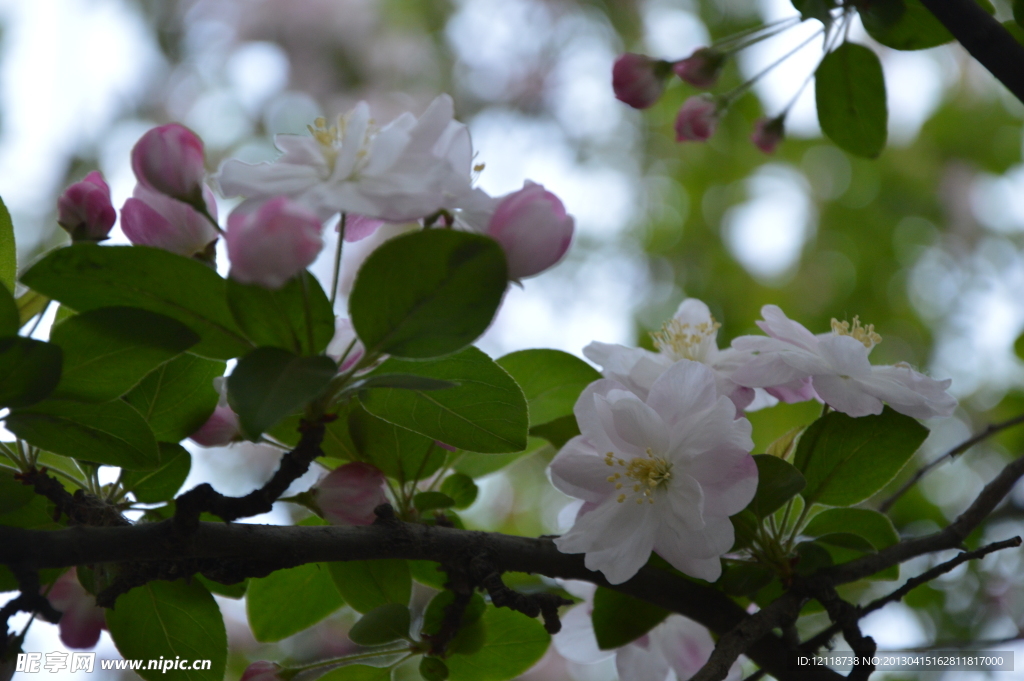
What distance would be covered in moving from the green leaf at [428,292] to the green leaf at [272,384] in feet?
0.15

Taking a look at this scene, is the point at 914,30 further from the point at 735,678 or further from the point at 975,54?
the point at 735,678

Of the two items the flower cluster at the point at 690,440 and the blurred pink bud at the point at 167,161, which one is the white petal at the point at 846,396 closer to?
the flower cluster at the point at 690,440

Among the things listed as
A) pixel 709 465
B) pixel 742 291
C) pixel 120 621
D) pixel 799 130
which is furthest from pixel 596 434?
pixel 799 130

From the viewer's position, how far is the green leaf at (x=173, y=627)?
785 mm

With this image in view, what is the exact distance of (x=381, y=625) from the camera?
0.77m

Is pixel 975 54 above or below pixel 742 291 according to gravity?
below

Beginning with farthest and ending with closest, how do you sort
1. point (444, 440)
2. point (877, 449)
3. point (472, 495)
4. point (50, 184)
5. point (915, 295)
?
point (50, 184) → point (915, 295) → point (472, 495) → point (877, 449) → point (444, 440)

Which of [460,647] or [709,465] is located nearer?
[709,465]

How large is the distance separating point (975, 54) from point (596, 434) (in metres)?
0.49

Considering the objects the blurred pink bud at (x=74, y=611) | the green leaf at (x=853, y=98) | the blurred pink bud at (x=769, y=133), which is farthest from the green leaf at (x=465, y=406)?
the blurred pink bud at (x=769, y=133)

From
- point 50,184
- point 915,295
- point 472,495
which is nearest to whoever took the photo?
point 472,495

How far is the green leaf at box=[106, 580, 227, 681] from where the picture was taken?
0.79 m

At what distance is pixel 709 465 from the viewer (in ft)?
2.32

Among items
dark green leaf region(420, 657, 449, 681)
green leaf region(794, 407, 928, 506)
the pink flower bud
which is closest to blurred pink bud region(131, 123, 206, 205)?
the pink flower bud
